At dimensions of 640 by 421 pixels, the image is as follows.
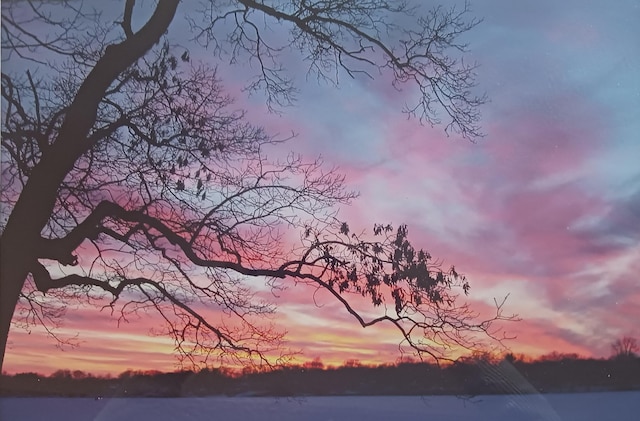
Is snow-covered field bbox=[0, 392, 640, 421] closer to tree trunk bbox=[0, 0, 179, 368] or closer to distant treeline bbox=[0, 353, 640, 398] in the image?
distant treeline bbox=[0, 353, 640, 398]

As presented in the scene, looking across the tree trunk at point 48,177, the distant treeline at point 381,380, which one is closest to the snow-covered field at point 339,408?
the distant treeline at point 381,380

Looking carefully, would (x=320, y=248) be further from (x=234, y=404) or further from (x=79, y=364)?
(x=79, y=364)

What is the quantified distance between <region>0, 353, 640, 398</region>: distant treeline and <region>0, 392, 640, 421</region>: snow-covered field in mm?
24

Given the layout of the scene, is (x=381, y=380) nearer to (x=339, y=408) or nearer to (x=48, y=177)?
(x=339, y=408)

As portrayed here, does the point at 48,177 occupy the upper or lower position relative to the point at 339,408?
upper

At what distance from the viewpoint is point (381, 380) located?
236 centimetres

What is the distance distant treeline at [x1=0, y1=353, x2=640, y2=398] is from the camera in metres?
2.29

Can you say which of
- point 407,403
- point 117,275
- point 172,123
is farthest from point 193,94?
point 407,403

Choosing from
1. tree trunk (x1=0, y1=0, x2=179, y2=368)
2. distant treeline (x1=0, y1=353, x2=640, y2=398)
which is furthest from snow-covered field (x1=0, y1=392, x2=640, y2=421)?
tree trunk (x1=0, y1=0, x2=179, y2=368)

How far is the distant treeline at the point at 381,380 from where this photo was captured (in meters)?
2.29

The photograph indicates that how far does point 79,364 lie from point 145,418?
29 cm

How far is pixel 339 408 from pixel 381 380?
0.16m

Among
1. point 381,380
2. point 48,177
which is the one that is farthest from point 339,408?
point 48,177

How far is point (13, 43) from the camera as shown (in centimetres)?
270
